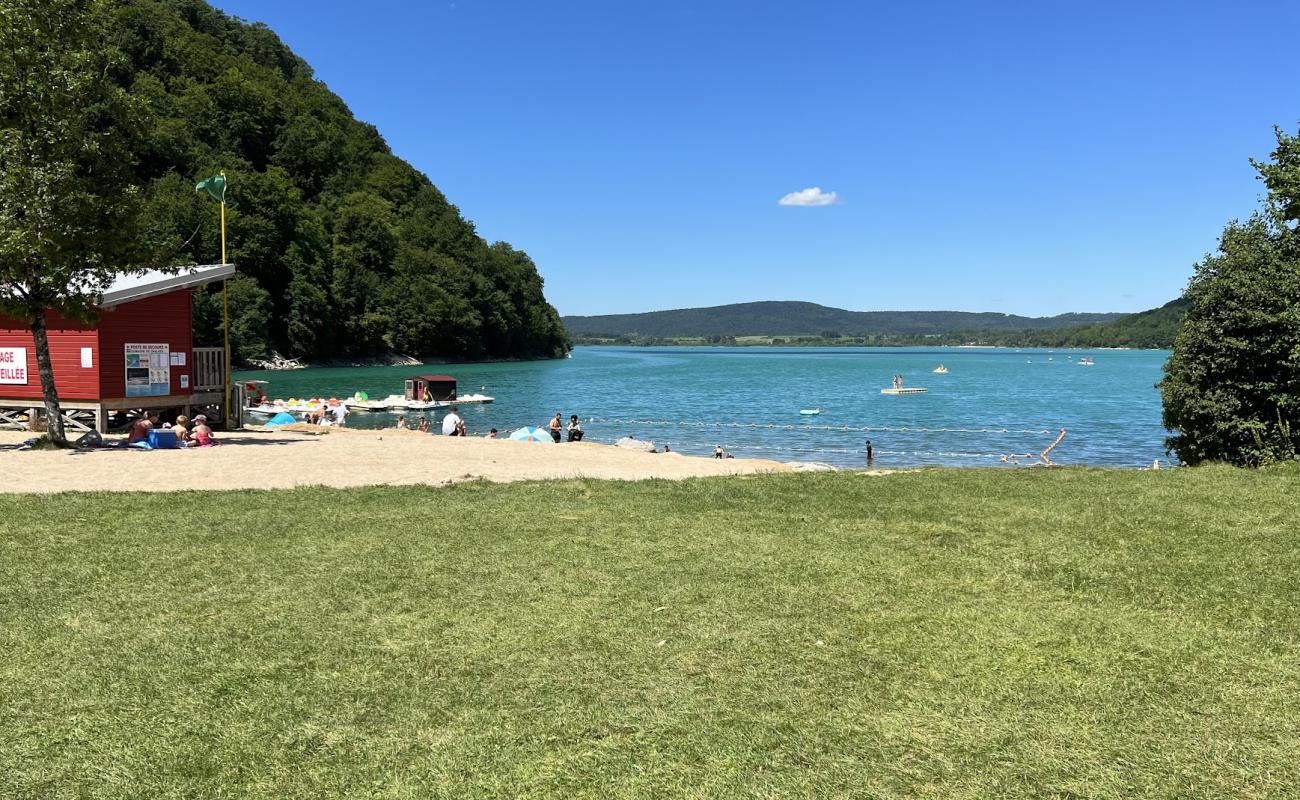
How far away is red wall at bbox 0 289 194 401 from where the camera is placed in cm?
1938

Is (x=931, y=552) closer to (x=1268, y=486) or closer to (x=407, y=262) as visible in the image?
(x=1268, y=486)

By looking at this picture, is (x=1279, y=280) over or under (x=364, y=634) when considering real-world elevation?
over

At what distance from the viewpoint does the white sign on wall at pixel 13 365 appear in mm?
20625

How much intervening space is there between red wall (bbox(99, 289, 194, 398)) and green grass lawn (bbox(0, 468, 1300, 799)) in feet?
40.1

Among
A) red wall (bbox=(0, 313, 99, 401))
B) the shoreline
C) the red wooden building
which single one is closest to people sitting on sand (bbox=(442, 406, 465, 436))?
the red wooden building

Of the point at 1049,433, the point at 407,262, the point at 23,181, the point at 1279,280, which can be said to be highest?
the point at 407,262

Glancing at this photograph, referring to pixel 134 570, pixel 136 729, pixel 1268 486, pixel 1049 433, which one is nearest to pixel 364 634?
pixel 136 729

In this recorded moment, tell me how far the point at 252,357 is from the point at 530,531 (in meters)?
82.8

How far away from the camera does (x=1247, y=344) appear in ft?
47.8

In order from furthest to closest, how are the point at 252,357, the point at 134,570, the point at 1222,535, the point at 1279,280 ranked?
1. the point at 252,357
2. the point at 1279,280
3. the point at 1222,535
4. the point at 134,570

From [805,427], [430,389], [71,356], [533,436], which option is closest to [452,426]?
[533,436]

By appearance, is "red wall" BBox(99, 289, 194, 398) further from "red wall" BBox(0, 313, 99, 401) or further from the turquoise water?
the turquoise water

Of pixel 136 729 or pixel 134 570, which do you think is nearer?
pixel 136 729

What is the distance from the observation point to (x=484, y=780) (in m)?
3.70
